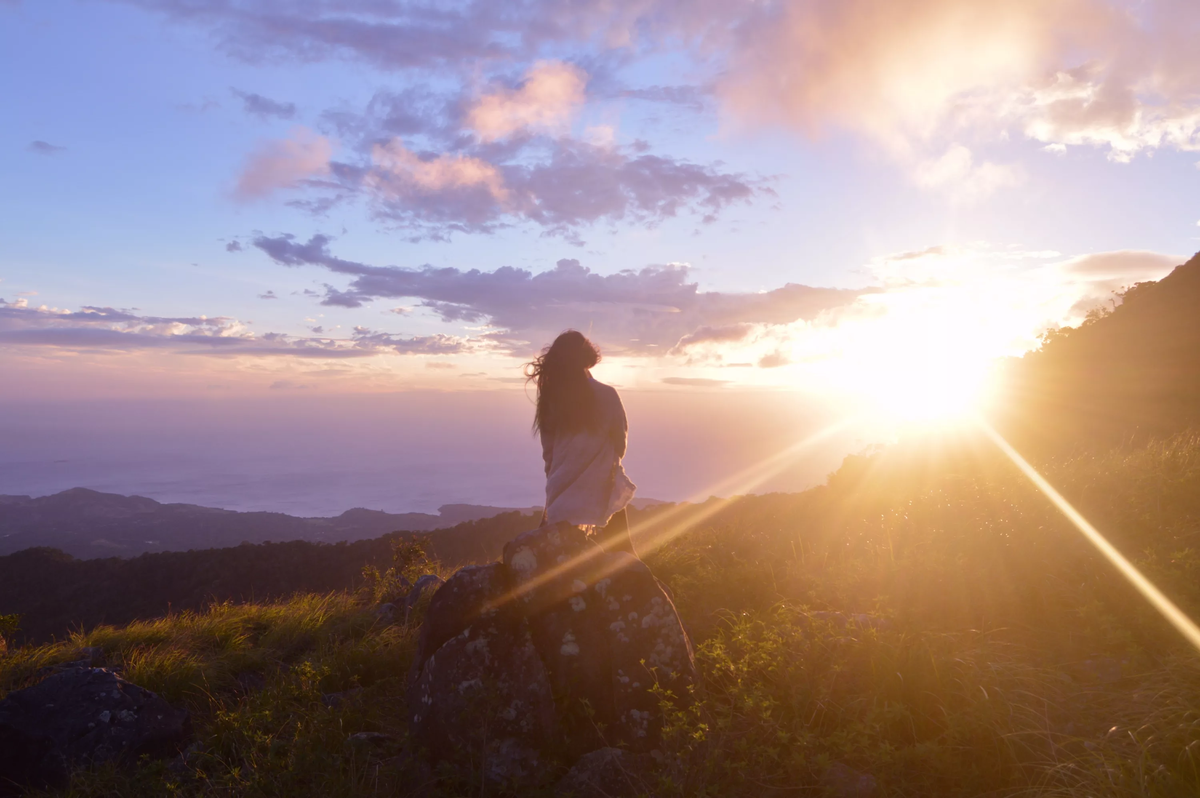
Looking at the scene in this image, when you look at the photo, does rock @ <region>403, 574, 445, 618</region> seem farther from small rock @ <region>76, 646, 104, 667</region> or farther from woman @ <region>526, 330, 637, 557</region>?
small rock @ <region>76, 646, 104, 667</region>

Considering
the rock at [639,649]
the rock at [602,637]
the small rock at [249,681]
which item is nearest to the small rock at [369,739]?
the rock at [602,637]

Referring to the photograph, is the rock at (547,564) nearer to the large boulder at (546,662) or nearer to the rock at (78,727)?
the large boulder at (546,662)

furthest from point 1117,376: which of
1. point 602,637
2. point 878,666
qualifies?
point 602,637

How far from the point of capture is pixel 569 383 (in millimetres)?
5633

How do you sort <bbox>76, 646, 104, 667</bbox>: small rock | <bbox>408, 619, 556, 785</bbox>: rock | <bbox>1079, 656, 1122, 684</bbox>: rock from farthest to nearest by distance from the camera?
<bbox>76, 646, 104, 667</bbox>: small rock, <bbox>1079, 656, 1122, 684</bbox>: rock, <bbox>408, 619, 556, 785</bbox>: rock

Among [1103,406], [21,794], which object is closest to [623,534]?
[21,794]

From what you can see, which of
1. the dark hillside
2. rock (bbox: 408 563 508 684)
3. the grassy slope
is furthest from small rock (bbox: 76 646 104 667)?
the dark hillside

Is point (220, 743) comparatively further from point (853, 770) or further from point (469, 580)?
point (853, 770)

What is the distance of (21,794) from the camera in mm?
4234

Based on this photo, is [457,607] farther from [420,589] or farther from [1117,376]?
[1117,376]

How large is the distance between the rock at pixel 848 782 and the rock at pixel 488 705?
60.7 inches

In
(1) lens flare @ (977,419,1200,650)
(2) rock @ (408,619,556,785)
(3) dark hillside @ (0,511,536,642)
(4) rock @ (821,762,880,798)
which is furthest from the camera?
(3) dark hillside @ (0,511,536,642)

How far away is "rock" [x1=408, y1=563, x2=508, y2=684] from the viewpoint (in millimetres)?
4270

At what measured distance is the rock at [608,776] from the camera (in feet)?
11.0
